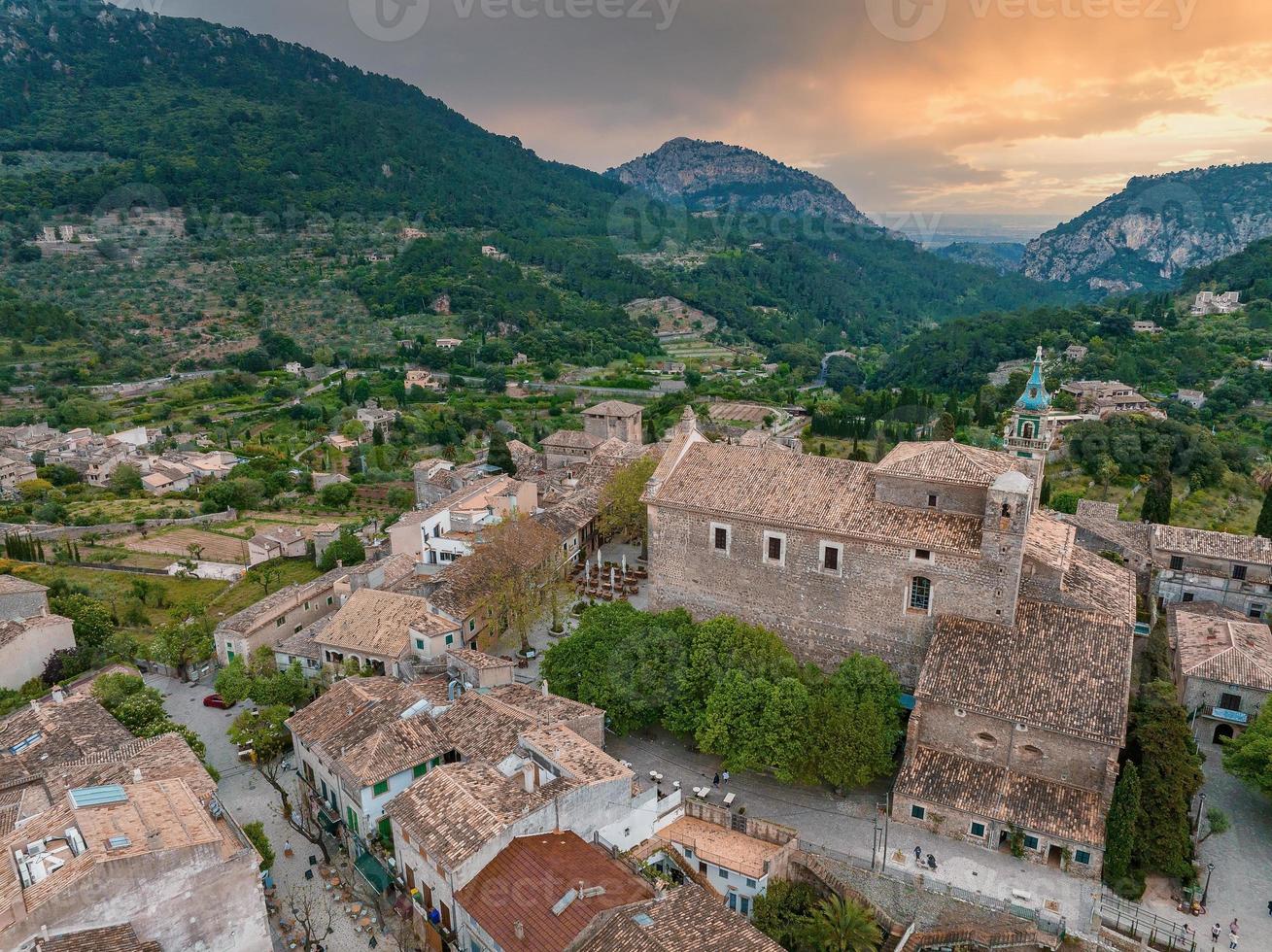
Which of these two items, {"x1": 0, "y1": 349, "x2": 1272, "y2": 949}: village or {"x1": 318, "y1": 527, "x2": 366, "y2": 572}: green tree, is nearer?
{"x1": 0, "y1": 349, "x2": 1272, "y2": 949}: village

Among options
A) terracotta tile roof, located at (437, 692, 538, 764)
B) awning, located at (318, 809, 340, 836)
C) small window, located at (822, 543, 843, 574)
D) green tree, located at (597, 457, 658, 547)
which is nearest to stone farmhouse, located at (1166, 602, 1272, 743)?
small window, located at (822, 543, 843, 574)

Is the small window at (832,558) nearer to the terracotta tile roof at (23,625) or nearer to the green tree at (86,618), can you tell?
the green tree at (86,618)

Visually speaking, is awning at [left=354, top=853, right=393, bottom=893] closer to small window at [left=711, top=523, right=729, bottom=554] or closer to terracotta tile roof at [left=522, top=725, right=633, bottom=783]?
terracotta tile roof at [left=522, top=725, right=633, bottom=783]

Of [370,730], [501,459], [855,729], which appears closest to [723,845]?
[855,729]

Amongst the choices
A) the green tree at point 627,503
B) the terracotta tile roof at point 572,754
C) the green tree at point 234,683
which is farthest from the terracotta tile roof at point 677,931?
the green tree at point 627,503

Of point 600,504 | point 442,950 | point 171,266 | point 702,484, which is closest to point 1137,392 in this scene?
point 600,504
